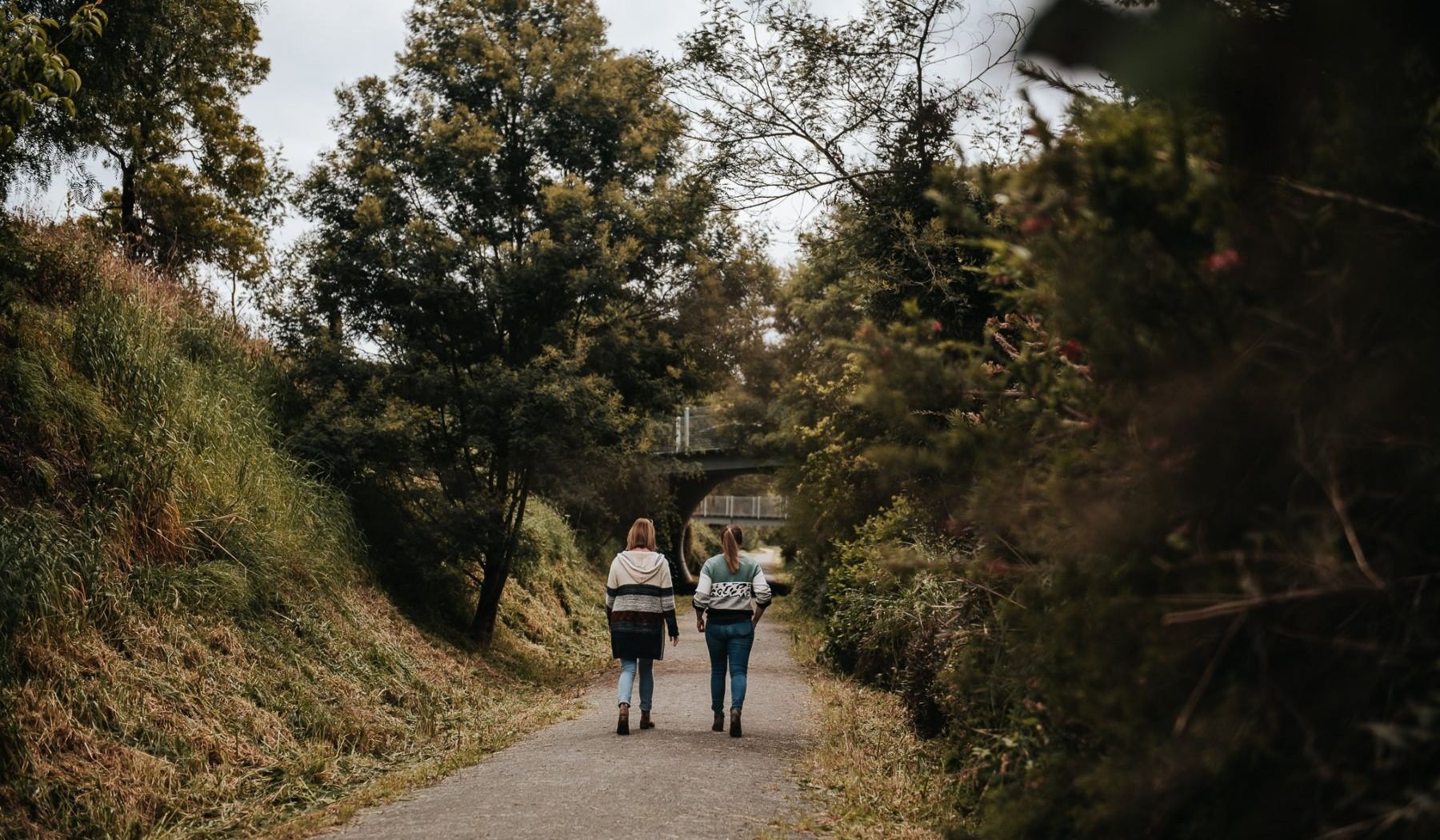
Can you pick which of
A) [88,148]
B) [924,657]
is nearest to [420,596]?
[88,148]

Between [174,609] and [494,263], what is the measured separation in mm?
7671

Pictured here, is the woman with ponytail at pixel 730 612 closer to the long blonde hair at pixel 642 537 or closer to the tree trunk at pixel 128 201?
the long blonde hair at pixel 642 537

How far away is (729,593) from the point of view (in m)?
9.56

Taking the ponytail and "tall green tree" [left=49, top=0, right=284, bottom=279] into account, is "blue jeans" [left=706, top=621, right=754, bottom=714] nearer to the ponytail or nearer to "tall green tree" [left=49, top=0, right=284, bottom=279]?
the ponytail

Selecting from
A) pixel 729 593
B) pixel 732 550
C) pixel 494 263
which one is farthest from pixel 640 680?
pixel 494 263

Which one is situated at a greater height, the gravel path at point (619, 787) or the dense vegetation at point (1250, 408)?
the dense vegetation at point (1250, 408)

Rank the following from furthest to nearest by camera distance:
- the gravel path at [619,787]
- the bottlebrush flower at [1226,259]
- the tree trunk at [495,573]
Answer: the tree trunk at [495,573]
the gravel path at [619,787]
the bottlebrush flower at [1226,259]

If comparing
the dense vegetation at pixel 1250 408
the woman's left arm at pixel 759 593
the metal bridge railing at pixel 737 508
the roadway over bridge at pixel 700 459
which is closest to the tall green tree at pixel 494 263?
the woman's left arm at pixel 759 593

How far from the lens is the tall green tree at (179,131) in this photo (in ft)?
38.3

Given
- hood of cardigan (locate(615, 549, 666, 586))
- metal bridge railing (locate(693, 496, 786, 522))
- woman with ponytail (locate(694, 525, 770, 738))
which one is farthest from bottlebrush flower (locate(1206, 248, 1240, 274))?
metal bridge railing (locate(693, 496, 786, 522))

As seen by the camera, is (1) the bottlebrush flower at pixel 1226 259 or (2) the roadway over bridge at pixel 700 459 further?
(2) the roadway over bridge at pixel 700 459

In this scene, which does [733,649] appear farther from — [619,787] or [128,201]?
[128,201]

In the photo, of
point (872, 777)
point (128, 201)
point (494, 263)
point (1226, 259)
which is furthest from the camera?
point (128, 201)

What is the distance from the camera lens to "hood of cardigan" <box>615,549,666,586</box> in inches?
387
